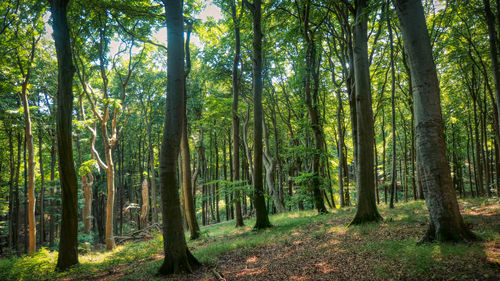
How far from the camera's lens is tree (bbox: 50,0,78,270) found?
7.63m

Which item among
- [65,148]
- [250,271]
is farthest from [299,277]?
[65,148]

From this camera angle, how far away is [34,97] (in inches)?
725

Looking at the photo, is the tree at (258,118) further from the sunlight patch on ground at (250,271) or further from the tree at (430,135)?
the tree at (430,135)

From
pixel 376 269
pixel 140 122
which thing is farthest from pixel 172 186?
pixel 140 122

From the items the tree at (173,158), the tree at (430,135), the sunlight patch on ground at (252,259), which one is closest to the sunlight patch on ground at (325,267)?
the tree at (430,135)

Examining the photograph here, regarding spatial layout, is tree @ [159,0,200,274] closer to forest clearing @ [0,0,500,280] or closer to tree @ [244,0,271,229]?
forest clearing @ [0,0,500,280]

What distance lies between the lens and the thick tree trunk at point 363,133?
8.14m

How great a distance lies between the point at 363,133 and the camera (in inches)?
327

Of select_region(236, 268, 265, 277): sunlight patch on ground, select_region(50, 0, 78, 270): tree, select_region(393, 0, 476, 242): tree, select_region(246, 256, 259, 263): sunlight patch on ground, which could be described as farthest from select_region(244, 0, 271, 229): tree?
select_region(393, 0, 476, 242): tree

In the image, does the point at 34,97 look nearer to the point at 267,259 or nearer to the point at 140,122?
the point at 140,122

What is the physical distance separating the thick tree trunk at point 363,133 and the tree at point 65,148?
8.93 m

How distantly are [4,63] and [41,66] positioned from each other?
359 cm

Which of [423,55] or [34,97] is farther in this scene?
[34,97]

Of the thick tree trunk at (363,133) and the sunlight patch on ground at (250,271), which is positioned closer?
the sunlight patch on ground at (250,271)
